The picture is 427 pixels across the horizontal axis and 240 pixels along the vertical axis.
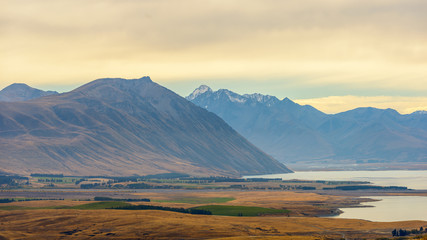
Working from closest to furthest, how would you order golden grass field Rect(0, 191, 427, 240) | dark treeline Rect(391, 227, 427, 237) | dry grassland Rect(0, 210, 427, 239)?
dark treeline Rect(391, 227, 427, 237) → golden grass field Rect(0, 191, 427, 240) → dry grassland Rect(0, 210, 427, 239)

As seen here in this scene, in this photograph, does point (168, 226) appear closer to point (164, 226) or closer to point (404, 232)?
point (164, 226)

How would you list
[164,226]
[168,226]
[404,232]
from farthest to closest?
[164,226]
[168,226]
[404,232]

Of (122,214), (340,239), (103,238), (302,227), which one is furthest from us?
(122,214)

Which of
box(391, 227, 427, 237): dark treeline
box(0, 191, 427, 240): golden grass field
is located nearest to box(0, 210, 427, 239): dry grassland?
box(0, 191, 427, 240): golden grass field

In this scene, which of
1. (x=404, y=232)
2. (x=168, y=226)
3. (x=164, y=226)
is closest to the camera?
(x=404, y=232)

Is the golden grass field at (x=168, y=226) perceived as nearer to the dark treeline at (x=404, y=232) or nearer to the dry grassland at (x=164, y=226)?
the dry grassland at (x=164, y=226)

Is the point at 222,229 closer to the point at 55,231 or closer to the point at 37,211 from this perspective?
the point at 55,231

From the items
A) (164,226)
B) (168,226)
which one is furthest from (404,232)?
(164,226)

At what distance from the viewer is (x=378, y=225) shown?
576ft

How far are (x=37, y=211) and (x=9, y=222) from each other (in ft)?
49.0

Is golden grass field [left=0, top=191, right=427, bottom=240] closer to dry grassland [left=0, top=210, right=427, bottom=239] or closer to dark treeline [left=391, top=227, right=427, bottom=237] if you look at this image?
dry grassland [left=0, top=210, right=427, bottom=239]

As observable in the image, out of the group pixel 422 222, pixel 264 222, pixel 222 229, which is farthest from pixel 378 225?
pixel 222 229

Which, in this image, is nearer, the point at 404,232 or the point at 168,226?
the point at 404,232

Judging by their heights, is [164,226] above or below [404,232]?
above
